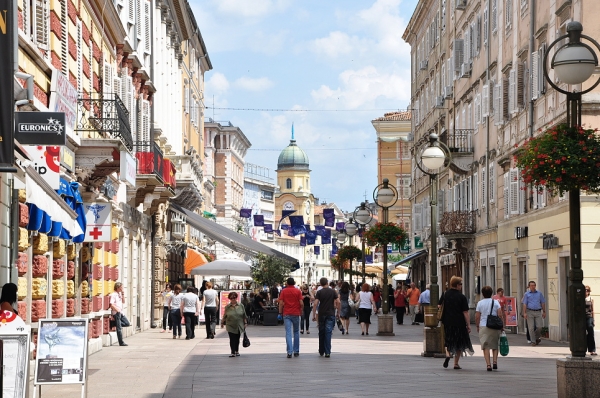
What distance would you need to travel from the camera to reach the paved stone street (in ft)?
55.1

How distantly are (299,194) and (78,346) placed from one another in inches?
7146

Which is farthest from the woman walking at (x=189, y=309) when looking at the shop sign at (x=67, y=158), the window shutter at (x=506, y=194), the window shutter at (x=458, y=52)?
the window shutter at (x=458, y=52)

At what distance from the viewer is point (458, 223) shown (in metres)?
44.8

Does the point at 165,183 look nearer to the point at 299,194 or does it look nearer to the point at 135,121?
the point at 135,121

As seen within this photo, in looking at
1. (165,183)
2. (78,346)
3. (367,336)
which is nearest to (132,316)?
(165,183)

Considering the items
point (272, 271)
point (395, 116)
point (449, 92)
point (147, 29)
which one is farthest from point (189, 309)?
point (395, 116)

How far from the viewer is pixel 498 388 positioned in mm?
17156

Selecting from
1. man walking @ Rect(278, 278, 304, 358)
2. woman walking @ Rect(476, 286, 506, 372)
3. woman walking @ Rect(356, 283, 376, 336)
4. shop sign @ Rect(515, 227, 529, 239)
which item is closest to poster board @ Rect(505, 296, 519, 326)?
shop sign @ Rect(515, 227, 529, 239)

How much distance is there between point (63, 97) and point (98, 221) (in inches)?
190

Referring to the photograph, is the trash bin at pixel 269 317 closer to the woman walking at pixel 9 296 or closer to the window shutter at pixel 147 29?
the window shutter at pixel 147 29

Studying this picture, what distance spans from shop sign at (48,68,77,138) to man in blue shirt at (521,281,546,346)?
13.4 m

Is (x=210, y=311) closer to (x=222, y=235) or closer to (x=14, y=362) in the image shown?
(x=222, y=235)

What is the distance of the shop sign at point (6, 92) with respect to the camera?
419 inches

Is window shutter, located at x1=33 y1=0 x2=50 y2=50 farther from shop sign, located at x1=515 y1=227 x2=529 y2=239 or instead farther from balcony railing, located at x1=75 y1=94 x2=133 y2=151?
shop sign, located at x1=515 y1=227 x2=529 y2=239
